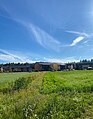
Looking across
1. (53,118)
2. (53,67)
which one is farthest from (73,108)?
(53,67)

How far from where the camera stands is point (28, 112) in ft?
26.5

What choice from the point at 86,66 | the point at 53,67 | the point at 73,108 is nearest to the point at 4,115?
the point at 73,108

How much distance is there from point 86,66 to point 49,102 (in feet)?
435

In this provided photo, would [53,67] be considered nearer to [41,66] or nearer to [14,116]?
[41,66]

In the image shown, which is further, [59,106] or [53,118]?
[59,106]

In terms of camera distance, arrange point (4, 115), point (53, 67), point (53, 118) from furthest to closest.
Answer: point (53, 67), point (4, 115), point (53, 118)

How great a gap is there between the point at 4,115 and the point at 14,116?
0.49 meters

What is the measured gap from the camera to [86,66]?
13988cm

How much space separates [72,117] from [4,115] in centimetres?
232

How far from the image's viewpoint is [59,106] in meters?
9.16

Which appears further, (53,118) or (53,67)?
(53,67)

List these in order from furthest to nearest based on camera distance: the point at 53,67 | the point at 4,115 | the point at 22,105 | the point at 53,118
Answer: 1. the point at 53,67
2. the point at 22,105
3. the point at 4,115
4. the point at 53,118

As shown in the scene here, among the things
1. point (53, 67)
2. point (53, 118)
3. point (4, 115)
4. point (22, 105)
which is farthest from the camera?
point (53, 67)

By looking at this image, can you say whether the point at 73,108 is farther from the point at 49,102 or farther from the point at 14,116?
the point at 14,116
